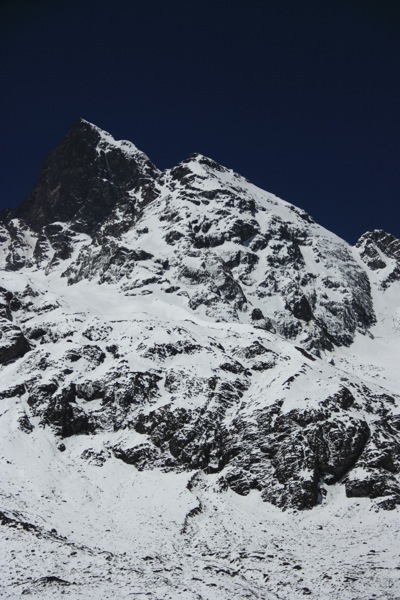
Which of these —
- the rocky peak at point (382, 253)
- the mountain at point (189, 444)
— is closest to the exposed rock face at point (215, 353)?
the mountain at point (189, 444)

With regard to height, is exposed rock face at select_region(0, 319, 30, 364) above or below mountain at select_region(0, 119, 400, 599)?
below

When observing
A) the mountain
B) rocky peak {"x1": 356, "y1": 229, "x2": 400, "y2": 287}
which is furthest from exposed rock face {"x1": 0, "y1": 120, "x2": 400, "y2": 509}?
rocky peak {"x1": 356, "y1": 229, "x2": 400, "y2": 287}

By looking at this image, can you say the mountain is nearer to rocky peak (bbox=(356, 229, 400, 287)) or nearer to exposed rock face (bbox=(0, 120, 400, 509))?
exposed rock face (bbox=(0, 120, 400, 509))

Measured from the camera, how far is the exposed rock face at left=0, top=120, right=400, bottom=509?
6097cm

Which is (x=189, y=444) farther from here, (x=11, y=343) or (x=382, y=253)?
(x=382, y=253)

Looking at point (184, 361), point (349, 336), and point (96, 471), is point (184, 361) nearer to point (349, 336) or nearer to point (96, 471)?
point (96, 471)

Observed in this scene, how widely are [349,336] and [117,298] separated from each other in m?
53.7

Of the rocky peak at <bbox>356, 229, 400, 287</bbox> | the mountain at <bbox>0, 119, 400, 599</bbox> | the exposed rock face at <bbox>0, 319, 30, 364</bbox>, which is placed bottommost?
the exposed rock face at <bbox>0, 319, 30, 364</bbox>

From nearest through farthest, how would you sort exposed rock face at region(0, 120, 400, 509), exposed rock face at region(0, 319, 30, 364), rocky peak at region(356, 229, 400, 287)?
exposed rock face at region(0, 120, 400, 509) → exposed rock face at region(0, 319, 30, 364) → rocky peak at region(356, 229, 400, 287)

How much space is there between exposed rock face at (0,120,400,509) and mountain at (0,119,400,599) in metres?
0.27

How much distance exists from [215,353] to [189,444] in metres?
18.8

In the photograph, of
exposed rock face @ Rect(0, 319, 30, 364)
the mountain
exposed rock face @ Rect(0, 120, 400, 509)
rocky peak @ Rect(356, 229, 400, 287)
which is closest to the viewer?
the mountain

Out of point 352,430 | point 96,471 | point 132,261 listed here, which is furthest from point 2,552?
point 132,261

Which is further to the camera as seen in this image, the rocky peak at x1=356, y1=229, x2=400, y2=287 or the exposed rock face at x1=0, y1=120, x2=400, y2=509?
the rocky peak at x1=356, y1=229, x2=400, y2=287
